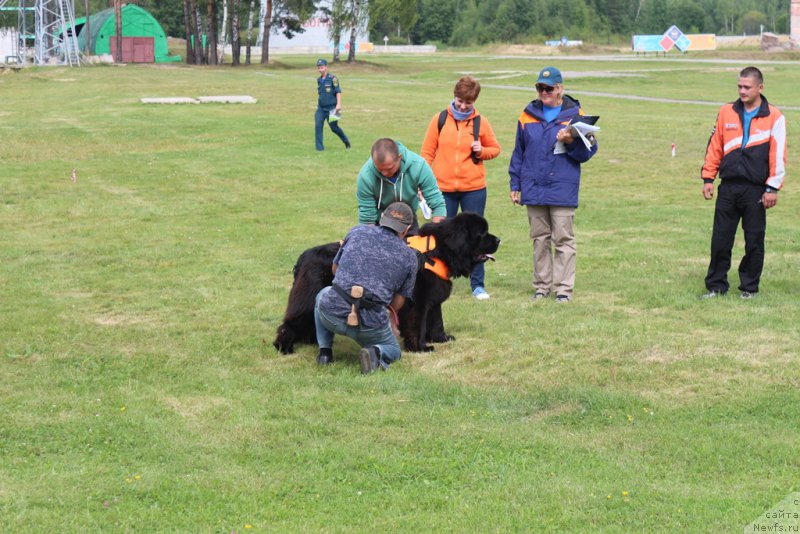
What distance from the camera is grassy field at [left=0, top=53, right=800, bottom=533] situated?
516 centimetres

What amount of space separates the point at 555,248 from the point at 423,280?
214 centimetres

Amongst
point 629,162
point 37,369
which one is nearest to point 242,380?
point 37,369

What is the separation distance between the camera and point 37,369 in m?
7.61

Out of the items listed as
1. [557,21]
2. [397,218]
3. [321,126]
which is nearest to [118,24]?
[321,126]

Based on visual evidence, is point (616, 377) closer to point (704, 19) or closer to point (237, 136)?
point (237, 136)

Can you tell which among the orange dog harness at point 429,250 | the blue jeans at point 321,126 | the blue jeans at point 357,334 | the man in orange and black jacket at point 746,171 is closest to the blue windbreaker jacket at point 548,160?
the man in orange and black jacket at point 746,171

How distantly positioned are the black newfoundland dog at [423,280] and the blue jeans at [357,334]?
270 millimetres

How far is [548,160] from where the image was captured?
9539 mm

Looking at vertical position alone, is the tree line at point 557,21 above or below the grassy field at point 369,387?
above

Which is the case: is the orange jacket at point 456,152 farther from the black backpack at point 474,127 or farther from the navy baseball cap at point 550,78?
the navy baseball cap at point 550,78

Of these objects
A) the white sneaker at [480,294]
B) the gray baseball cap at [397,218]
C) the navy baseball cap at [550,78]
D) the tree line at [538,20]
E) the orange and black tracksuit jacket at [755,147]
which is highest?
the tree line at [538,20]

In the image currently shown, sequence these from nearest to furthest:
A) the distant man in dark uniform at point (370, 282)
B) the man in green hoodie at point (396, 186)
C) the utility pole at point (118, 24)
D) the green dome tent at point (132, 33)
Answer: the distant man in dark uniform at point (370, 282), the man in green hoodie at point (396, 186), the utility pole at point (118, 24), the green dome tent at point (132, 33)

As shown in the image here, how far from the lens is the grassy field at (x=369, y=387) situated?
5156 mm

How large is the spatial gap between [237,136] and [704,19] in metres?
138
